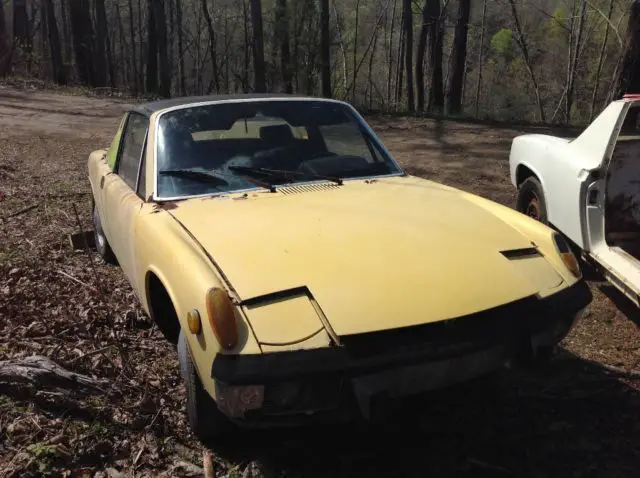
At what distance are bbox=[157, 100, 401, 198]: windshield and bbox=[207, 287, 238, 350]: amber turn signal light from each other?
48.6 inches

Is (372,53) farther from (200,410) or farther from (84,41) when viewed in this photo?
(200,410)

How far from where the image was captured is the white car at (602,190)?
4.08 metres

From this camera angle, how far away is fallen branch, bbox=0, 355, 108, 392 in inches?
115

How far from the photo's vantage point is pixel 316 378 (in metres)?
2.15

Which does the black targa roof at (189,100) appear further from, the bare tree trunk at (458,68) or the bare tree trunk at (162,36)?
the bare tree trunk at (162,36)

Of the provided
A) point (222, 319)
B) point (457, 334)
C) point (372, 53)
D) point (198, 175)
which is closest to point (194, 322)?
point (222, 319)

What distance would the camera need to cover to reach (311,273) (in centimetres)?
244

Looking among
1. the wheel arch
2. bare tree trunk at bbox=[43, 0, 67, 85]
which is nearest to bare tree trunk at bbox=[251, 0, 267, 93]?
bare tree trunk at bbox=[43, 0, 67, 85]

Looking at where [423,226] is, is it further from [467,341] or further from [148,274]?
[148,274]

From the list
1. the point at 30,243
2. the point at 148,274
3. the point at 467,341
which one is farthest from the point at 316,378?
the point at 30,243

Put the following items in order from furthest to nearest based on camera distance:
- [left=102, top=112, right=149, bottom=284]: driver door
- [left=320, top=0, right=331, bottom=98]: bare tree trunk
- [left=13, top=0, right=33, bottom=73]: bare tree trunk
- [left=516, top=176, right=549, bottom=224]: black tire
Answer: [left=13, top=0, right=33, bottom=73]: bare tree trunk → [left=320, top=0, right=331, bottom=98]: bare tree trunk → [left=516, top=176, right=549, bottom=224]: black tire → [left=102, top=112, right=149, bottom=284]: driver door

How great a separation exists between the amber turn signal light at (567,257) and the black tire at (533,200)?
6.74ft

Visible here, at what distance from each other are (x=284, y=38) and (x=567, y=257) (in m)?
25.3

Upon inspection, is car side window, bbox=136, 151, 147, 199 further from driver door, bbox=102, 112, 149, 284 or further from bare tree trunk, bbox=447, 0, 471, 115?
bare tree trunk, bbox=447, 0, 471, 115
